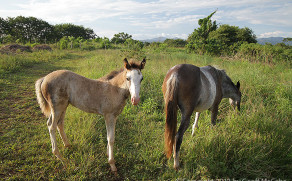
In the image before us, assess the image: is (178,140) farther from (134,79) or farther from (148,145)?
(134,79)

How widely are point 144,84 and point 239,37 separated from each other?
1818 cm

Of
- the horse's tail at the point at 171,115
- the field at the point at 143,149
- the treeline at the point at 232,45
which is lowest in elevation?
the field at the point at 143,149

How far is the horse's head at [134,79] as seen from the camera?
7.61 ft

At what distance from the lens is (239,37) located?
18438mm

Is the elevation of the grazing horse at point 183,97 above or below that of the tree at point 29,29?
below

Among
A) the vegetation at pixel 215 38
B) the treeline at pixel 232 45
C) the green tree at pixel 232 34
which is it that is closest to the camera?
the treeline at pixel 232 45

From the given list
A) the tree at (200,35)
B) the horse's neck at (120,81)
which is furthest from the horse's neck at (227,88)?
the tree at (200,35)

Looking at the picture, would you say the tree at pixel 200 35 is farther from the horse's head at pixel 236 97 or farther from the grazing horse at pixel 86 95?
the grazing horse at pixel 86 95

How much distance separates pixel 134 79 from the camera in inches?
94.1

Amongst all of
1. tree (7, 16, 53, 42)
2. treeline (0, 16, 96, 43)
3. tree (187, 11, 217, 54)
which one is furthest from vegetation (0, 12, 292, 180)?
tree (7, 16, 53, 42)

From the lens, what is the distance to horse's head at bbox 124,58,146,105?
2.32 m

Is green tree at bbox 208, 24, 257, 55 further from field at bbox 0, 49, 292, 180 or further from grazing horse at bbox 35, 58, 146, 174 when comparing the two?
grazing horse at bbox 35, 58, 146, 174

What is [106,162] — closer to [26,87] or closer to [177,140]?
[177,140]

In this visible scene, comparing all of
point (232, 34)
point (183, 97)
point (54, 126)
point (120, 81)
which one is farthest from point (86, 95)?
point (232, 34)
